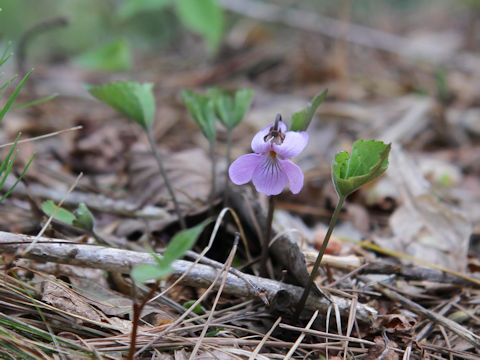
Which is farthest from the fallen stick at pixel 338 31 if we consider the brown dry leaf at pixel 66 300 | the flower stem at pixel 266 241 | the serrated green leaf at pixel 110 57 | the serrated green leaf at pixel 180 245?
the serrated green leaf at pixel 180 245

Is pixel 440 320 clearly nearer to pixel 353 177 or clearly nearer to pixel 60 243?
pixel 353 177

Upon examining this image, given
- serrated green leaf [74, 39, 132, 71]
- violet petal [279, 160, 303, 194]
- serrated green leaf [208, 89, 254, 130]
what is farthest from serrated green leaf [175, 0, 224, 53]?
violet petal [279, 160, 303, 194]

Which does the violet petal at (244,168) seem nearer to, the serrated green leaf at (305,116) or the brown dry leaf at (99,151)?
the serrated green leaf at (305,116)

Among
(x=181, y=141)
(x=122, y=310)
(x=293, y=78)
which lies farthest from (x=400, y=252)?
(x=293, y=78)

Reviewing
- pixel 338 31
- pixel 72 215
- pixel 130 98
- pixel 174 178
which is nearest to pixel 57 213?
pixel 72 215

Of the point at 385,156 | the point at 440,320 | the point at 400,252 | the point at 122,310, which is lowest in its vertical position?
the point at 122,310
